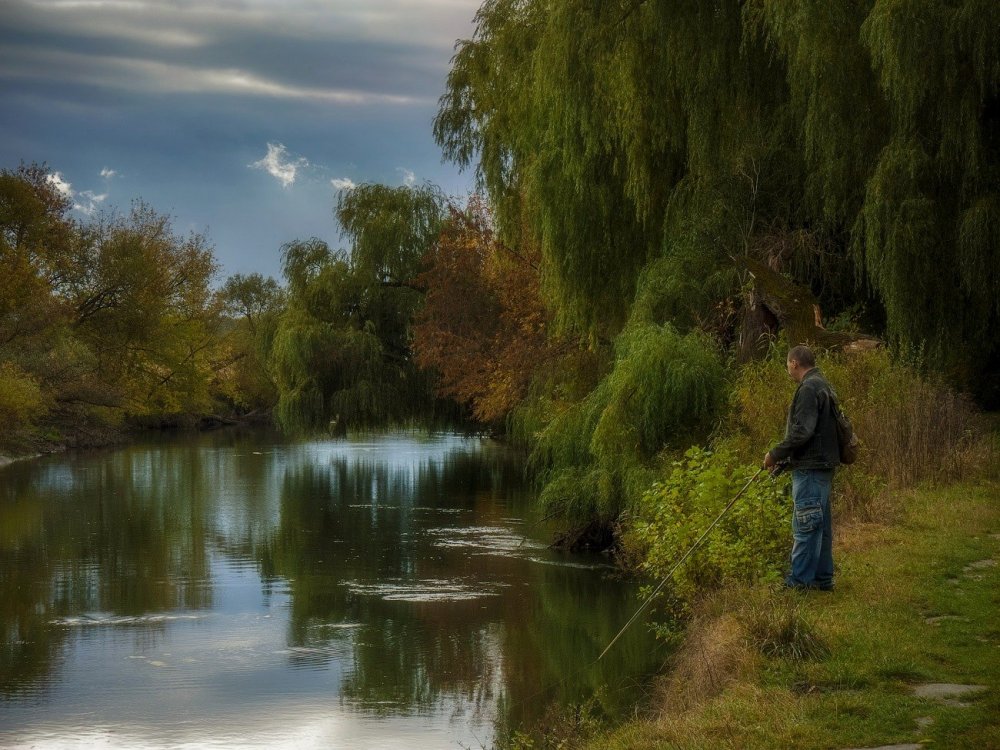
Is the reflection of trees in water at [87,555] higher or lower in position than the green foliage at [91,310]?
lower

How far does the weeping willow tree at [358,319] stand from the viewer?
32.2 m

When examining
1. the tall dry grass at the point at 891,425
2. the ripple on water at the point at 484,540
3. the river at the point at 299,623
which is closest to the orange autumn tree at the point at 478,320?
the river at the point at 299,623

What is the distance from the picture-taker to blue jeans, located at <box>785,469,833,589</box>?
320 inches

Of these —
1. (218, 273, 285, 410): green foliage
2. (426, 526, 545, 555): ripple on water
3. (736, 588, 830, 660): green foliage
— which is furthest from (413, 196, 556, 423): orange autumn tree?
(218, 273, 285, 410): green foliage

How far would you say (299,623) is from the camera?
14.3m

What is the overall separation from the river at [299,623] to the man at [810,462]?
6.43 feet

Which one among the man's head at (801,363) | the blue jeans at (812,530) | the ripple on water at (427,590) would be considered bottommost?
the ripple on water at (427,590)

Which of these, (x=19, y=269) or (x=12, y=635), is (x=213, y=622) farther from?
(x=19, y=269)

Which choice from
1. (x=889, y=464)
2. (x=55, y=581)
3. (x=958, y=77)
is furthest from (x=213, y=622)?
(x=958, y=77)

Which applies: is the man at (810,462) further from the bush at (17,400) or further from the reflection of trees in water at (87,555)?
the bush at (17,400)

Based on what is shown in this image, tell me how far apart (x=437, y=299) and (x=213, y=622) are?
1674 cm

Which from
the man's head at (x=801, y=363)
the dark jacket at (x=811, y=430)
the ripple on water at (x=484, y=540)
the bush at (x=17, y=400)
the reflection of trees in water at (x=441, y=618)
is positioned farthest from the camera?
the bush at (x=17, y=400)

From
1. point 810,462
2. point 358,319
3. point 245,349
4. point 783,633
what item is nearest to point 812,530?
point 810,462

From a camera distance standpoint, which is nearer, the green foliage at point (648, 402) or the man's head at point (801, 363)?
the man's head at point (801, 363)
